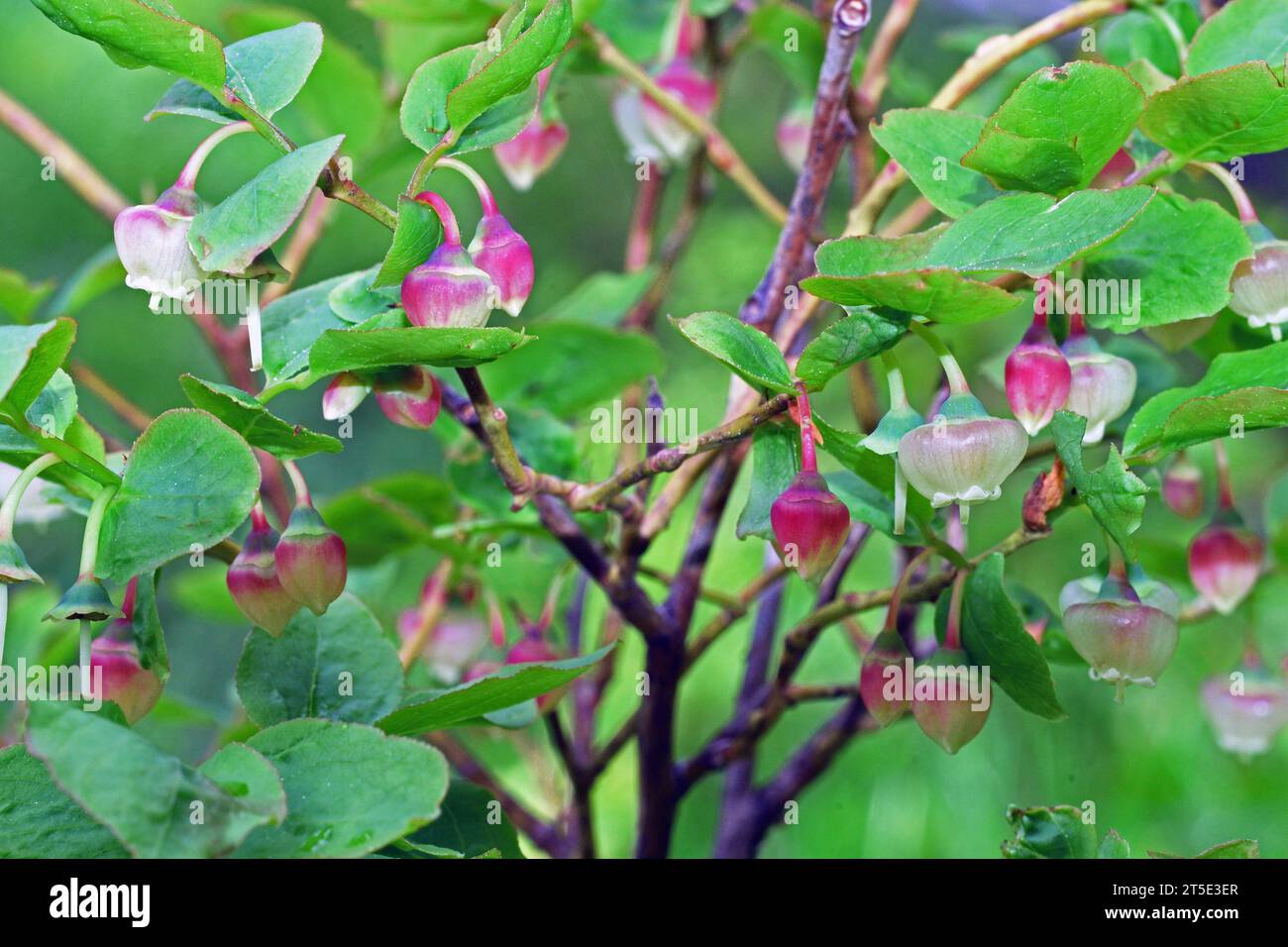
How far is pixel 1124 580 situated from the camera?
0.34m

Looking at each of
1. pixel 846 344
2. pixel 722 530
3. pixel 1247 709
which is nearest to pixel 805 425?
pixel 846 344

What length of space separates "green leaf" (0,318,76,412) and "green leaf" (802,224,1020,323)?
167mm

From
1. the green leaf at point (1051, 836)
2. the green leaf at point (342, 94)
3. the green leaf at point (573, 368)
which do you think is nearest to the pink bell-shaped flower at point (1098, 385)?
the green leaf at point (1051, 836)

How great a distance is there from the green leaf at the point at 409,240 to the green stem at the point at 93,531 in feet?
0.29

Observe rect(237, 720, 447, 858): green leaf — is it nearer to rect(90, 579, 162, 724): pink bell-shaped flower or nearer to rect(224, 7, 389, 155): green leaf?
rect(90, 579, 162, 724): pink bell-shaped flower

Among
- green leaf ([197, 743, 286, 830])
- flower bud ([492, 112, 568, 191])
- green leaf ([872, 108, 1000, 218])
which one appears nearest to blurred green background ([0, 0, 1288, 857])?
flower bud ([492, 112, 568, 191])

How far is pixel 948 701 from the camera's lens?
0.34 meters

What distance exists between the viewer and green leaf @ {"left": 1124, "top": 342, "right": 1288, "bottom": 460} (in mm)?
292

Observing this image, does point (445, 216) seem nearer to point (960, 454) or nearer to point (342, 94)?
point (960, 454)

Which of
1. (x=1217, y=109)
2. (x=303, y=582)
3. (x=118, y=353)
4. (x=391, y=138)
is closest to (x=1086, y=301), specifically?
(x=1217, y=109)

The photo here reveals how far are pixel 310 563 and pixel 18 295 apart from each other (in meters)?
0.30

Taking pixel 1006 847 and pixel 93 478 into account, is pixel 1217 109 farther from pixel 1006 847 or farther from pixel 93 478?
pixel 93 478

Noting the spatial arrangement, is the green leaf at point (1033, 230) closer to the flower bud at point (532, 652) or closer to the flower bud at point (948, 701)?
the flower bud at point (948, 701)
